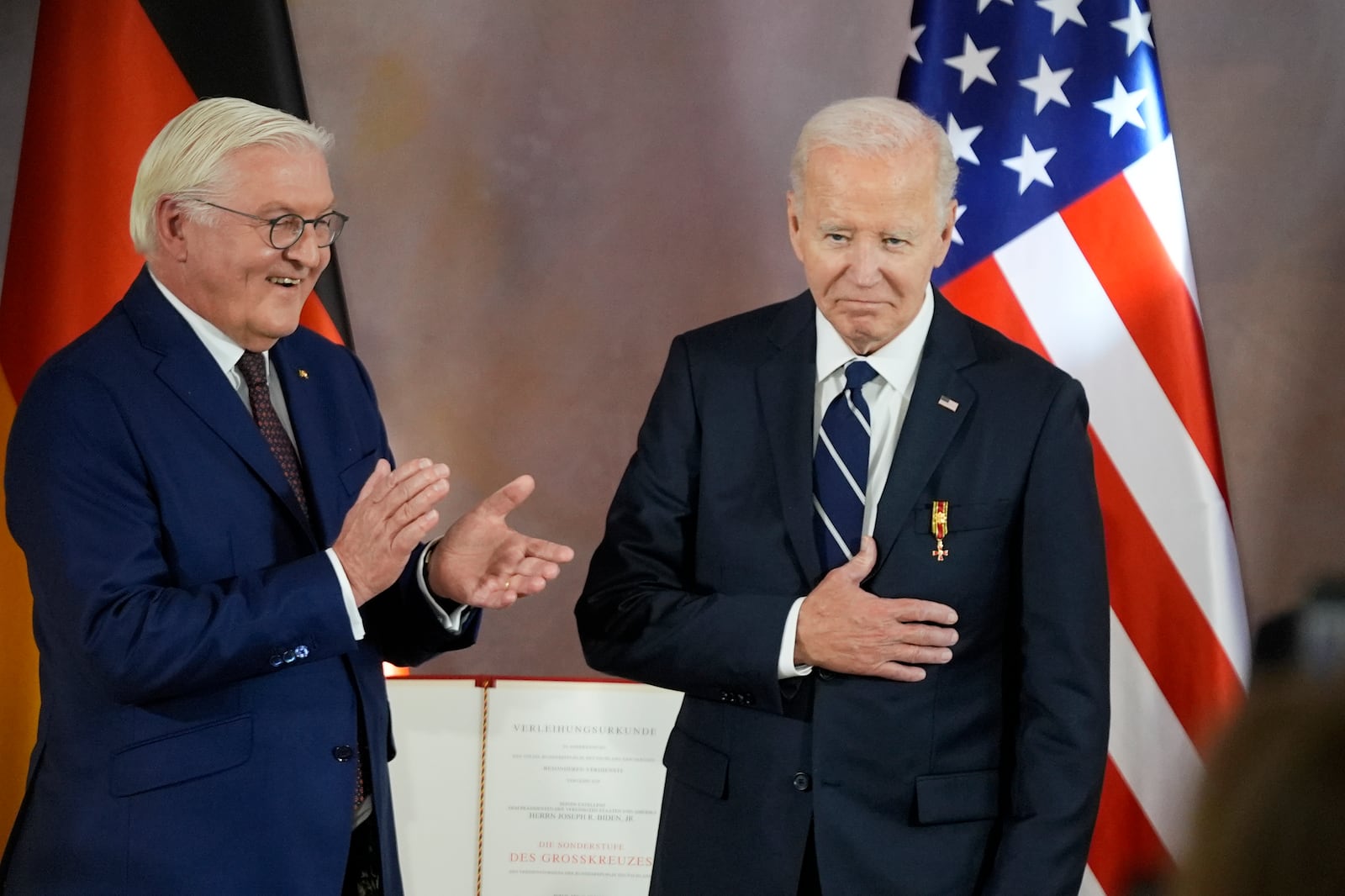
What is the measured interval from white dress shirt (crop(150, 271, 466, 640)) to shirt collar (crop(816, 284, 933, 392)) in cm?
69

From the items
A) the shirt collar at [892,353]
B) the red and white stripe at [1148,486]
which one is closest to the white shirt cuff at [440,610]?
the shirt collar at [892,353]

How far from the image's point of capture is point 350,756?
2.07m

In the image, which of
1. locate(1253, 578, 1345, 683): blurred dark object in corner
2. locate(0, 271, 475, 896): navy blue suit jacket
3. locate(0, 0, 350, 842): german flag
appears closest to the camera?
locate(0, 271, 475, 896): navy blue suit jacket

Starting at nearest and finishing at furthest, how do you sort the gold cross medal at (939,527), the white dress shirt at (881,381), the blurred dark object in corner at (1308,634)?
the gold cross medal at (939,527)
the white dress shirt at (881,381)
the blurred dark object in corner at (1308,634)

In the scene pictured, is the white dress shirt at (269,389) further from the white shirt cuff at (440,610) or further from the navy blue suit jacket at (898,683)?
the navy blue suit jacket at (898,683)

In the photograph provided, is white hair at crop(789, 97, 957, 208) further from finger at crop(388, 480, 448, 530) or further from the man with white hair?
finger at crop(388, 480, 448, 530)

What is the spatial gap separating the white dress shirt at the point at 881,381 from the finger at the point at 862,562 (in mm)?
149

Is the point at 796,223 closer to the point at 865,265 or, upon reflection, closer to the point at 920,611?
the point at 865,265

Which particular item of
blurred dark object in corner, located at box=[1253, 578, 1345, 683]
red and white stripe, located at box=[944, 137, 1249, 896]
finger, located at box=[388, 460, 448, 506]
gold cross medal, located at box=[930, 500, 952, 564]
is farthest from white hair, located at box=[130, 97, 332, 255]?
blurred dark object in corner, located at box=[1253, 578, 1345, 683]

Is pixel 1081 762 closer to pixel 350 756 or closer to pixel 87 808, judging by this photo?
pixel 350 756

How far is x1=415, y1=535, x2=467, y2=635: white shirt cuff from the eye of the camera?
2223 millimetres

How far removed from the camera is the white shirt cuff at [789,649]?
197 cm

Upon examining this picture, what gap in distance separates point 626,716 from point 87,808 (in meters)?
1.21

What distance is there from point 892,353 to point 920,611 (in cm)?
A: 42
